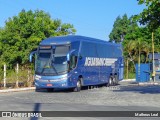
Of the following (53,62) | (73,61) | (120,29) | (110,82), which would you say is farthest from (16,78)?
(120,29)

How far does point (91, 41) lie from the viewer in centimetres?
3086

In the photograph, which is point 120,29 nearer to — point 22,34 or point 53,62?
point 22,34

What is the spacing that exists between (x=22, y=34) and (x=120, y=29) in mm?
52678

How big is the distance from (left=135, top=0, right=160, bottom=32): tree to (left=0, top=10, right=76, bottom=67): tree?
17704 mm

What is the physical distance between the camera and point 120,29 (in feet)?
294

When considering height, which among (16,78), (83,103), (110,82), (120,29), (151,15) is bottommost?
(83,103)

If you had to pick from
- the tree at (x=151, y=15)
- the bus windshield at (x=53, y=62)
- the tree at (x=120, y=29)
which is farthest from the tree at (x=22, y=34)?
the tree at (x=120, y=29)

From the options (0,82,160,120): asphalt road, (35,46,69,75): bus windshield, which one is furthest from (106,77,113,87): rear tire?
(0,82,160,120): asphalt road

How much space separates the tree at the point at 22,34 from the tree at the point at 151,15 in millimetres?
17704

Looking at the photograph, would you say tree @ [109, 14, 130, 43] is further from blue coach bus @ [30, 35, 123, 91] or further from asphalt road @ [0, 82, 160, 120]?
asphalt road @ [0, 82, 160, 120]

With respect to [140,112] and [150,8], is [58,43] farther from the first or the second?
[140,112]

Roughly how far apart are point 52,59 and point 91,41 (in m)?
4.82

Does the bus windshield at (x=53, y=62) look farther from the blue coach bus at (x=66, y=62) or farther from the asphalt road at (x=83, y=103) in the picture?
the asphalt road at (x=83, y=103)

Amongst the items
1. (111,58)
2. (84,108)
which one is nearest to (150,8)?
(84,108)
